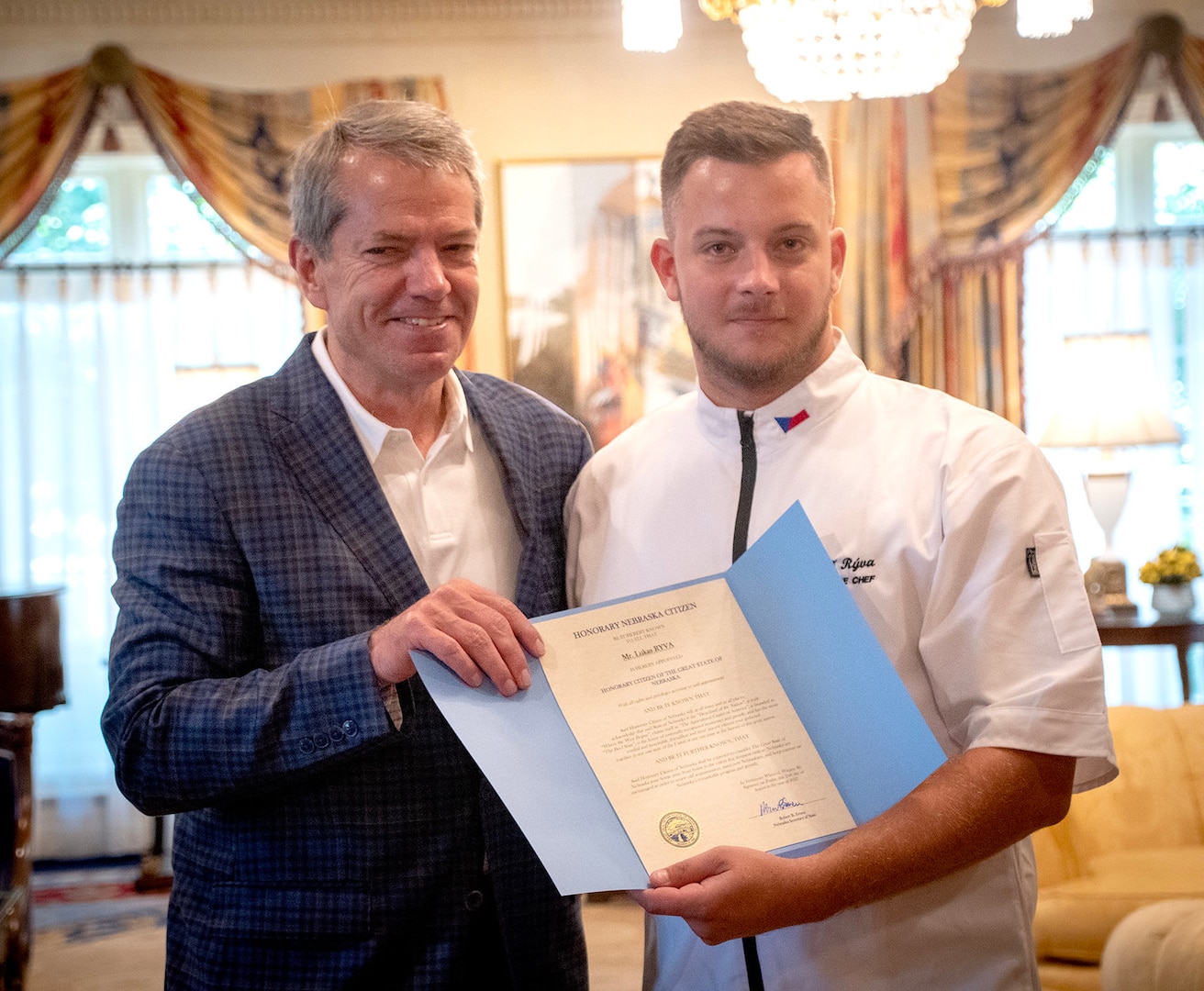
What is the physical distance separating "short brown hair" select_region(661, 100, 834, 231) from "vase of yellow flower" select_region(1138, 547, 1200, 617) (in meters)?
3.36

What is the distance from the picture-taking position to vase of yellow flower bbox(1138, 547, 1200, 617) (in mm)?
4297

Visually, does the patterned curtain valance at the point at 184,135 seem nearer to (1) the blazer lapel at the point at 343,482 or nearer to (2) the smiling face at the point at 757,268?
(1) the blazer lapel at the point at 343,482

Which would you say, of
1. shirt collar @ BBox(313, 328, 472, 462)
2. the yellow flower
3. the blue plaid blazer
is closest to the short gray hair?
shirt collar @ BBox(313, 328, 472, 462)

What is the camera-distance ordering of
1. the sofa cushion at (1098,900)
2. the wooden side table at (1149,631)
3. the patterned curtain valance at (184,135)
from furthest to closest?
the patterned curtain valance at (184,135)
the wooden side table at (1149,631)
the sofa cushion at (1098,900)

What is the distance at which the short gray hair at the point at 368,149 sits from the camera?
1574 mm

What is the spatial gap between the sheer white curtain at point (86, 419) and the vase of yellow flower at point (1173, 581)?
3924 millimetres

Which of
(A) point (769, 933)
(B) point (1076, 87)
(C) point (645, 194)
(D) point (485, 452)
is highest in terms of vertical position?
(B) point (1076, 87)

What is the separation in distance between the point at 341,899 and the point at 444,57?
4538 mm

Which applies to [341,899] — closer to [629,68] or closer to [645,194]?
[645,194]

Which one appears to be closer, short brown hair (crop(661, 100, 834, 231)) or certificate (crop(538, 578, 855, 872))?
certificate (crop(538, 578, 855, 872))

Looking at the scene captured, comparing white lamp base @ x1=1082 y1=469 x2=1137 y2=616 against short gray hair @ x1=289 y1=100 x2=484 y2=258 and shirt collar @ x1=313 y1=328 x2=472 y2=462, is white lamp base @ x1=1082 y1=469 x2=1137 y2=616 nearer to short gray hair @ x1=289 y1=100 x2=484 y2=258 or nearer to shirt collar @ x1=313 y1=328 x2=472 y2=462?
shirt collar @ x1=313 y1=328 x2=472 y2=462

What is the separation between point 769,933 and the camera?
1460 millimetres

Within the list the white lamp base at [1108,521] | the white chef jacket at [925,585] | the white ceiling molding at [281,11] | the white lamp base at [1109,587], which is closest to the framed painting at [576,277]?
the white ceiling molding at [281,11]

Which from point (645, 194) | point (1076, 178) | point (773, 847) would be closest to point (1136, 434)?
point (1076, 178)
